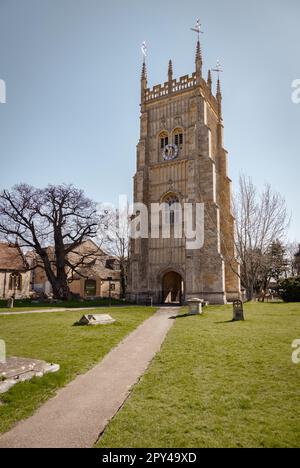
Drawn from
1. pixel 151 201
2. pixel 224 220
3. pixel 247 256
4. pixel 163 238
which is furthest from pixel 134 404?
pixel 224 220

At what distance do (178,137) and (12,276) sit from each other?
2745 cm

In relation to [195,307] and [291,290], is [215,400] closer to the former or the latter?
[195,307]

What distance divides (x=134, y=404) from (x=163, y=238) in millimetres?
23882

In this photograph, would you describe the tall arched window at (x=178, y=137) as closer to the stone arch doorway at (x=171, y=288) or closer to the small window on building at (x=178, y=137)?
the small window on building at (x=178, y=137)

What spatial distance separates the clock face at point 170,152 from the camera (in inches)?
1197

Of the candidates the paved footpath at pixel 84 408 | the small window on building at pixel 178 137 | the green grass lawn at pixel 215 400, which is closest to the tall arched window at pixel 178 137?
the small window on building at pixel 178 137

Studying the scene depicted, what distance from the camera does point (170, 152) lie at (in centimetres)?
3072

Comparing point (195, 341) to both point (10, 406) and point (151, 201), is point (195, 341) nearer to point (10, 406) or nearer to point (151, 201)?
point (10, 406)

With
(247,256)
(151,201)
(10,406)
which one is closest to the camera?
(10,406)

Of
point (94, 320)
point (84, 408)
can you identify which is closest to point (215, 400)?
point (84, 408)

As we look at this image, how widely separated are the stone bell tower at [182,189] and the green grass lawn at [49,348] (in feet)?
38.6

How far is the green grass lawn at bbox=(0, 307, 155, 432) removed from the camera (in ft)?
17.9

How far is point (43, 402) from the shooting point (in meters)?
5.58

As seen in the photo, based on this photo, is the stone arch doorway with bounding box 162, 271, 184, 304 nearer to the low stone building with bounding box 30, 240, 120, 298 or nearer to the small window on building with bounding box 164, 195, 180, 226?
the small window on building with bounding box 164, 195, 180, 226
